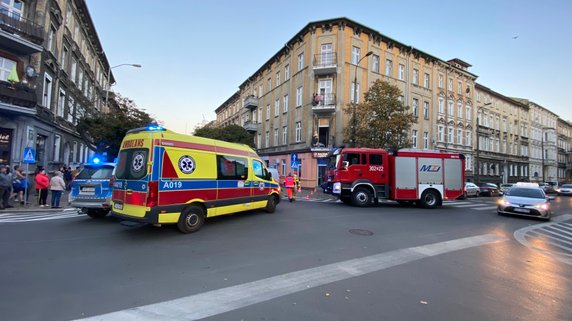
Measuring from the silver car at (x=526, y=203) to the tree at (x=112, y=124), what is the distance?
862 inches

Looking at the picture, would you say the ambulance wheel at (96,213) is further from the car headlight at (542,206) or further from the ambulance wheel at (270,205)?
the car headlight at (542,206)

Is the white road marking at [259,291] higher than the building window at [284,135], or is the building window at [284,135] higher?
the building window at [284,135]

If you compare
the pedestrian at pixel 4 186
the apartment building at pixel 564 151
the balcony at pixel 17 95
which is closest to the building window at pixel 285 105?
the balcony at pixel 17 95

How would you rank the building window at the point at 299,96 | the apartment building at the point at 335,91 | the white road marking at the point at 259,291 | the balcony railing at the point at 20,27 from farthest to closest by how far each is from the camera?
the building window at the point at 299,96 < the apartment building at the point at 335,91 < the balcony railing at the point at 20,27 < the white road marking at the point at 259,291

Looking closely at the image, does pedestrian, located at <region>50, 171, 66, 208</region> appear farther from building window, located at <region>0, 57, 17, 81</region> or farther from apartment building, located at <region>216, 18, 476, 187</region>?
apartment building, located at <region>216, 18, 476, 187</region>

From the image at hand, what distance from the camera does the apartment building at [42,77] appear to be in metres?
14.4

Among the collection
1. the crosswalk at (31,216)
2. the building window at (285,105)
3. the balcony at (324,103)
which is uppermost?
the building window at (285,105)

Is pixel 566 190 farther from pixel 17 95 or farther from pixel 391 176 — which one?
pixel 17 95

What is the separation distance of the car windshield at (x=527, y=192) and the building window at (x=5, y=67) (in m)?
26.2

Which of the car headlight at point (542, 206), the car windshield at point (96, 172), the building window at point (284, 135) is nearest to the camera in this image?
the car windshield at point (96, 172)

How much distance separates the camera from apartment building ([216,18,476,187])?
→ 2612 cm

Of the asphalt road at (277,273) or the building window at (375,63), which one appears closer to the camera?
the asphalt road at (277,273)

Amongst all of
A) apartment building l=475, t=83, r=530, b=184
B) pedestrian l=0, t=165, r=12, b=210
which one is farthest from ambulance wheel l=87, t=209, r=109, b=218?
apartment building l=475, t=83, r=530, b=184

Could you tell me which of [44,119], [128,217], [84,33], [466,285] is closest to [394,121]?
[466,285]
